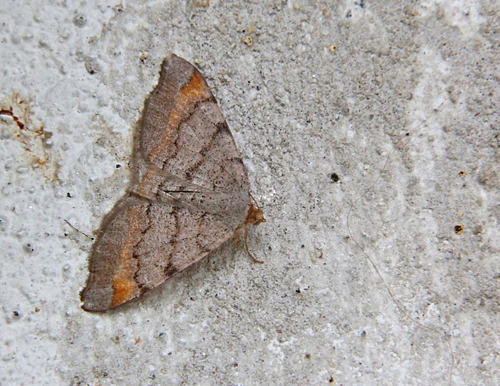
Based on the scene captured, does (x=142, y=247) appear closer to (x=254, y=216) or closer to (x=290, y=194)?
(x=254, y=216)

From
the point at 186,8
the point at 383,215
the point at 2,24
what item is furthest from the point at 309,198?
the point at 2,24

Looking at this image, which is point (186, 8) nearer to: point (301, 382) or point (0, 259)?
point (0, 259)

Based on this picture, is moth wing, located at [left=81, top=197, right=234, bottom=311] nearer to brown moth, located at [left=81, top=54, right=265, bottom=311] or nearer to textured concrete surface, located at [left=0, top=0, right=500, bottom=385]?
brown moth, located at [left=81, top=54, right=265, bottom=311]

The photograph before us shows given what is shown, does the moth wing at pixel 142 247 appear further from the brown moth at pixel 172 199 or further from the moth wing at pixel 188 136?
the moth wing at pixel 188 136

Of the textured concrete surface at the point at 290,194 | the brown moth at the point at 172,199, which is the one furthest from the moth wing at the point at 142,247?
the textured concrete surface at the point at 290,194

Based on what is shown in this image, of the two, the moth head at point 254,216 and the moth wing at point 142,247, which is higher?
the moth head at point 254,216

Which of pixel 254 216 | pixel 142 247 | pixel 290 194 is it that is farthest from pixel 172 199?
pixel 290 194
